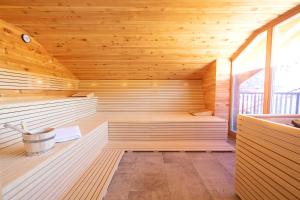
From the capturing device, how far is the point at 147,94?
489 centimetres

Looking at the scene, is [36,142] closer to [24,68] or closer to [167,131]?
[24,68]

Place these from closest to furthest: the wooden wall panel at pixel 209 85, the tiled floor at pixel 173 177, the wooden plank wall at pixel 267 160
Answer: the wooden plank wall at pixel 267 160, the tiled floor at pixel 173 177, the wooden wall panel at pixel 209 85

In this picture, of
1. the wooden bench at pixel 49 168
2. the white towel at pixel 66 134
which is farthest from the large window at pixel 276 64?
the white towel at pixel 66 134

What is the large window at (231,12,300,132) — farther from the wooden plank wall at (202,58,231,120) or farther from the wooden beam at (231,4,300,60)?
the wooden plank wall at (202,58,231,120)

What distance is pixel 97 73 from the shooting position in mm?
4512

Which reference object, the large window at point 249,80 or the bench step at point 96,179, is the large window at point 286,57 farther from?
the bench step at point 96,179

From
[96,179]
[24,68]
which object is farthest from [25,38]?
[96,179]

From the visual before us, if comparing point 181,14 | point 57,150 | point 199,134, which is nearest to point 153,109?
point 199,134

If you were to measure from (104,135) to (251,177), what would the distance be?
2.65m

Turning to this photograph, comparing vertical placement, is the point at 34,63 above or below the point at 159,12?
below

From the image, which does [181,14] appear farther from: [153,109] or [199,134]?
[153,109]

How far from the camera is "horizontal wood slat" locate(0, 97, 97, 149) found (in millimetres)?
1732

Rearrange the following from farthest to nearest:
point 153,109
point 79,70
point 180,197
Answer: point 153,109
point 79,70
point 180,197

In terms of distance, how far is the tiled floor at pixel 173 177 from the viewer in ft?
6.43
